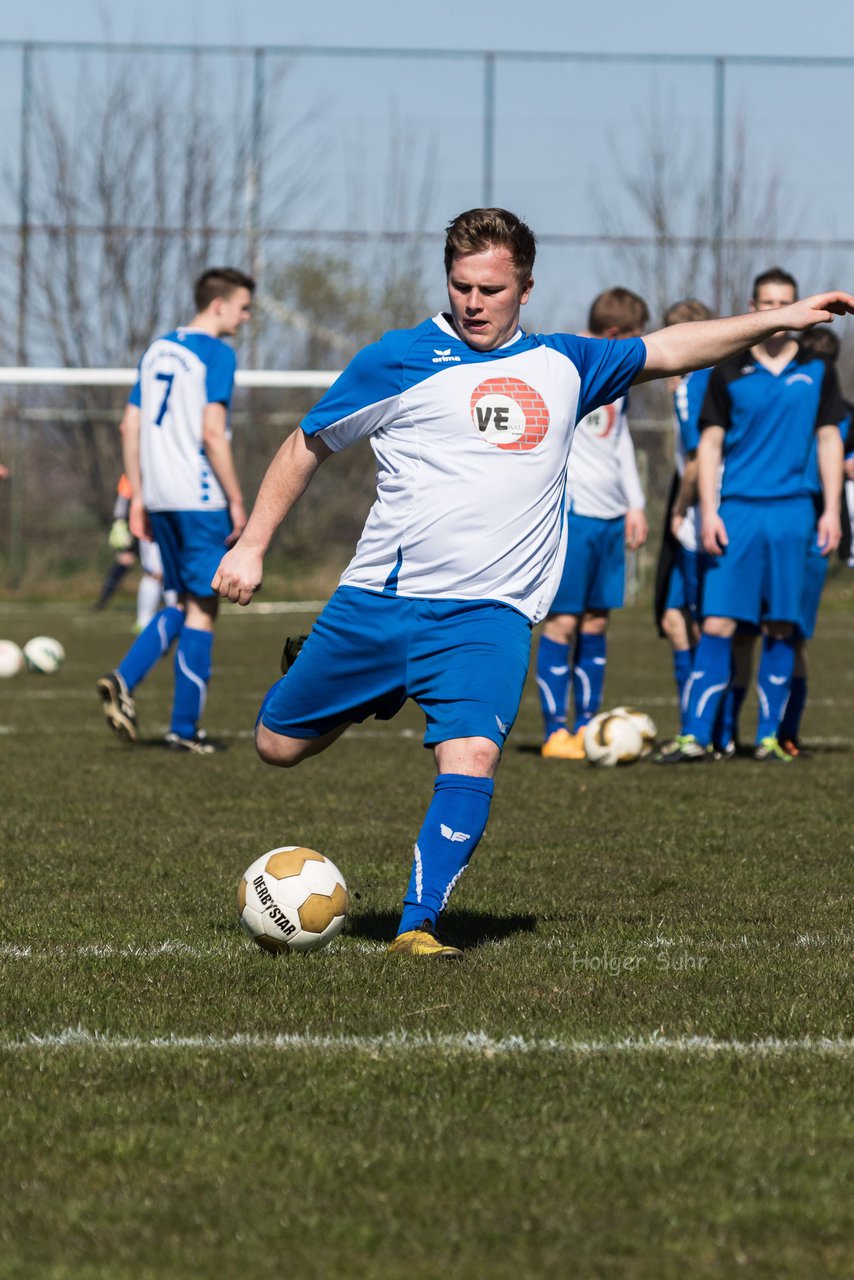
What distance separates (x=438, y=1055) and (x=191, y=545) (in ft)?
19.4

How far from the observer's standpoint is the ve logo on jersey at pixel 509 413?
4602 mm

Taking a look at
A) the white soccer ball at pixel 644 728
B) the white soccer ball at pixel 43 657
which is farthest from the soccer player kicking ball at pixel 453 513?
the white soccer ball at pixel 43 657

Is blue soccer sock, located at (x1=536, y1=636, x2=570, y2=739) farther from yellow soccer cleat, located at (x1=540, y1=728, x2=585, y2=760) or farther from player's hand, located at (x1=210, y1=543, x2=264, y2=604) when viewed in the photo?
player's hand, located at (x1=210, y1=543, x2=264, y2=604)

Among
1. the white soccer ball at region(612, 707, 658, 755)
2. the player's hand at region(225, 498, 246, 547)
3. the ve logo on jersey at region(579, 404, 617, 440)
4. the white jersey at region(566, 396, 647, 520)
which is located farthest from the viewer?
the ve logo on jersey at region(579, 404, 617, 440)

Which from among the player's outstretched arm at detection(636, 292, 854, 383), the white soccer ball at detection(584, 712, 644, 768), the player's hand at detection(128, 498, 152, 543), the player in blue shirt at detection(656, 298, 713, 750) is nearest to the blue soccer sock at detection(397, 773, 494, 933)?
the player's outstretched arm at detection(636, 292, 854, 383)

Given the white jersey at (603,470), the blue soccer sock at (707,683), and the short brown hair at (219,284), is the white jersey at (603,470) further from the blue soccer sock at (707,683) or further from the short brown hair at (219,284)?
the short brown hair at (219,284)

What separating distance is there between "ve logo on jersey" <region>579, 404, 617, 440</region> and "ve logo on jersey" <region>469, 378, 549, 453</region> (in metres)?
4.80

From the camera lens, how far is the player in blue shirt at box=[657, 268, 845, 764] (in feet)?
28.2

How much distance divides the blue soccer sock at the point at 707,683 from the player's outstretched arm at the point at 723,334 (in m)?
3.94

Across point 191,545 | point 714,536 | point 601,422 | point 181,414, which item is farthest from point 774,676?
point 181,414

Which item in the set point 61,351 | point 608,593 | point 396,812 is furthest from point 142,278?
point 396,812

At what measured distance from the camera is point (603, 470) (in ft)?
30.8

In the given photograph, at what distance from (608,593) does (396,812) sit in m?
2.59

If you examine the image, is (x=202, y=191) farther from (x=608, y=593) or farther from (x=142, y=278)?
(x=608, y=593)
